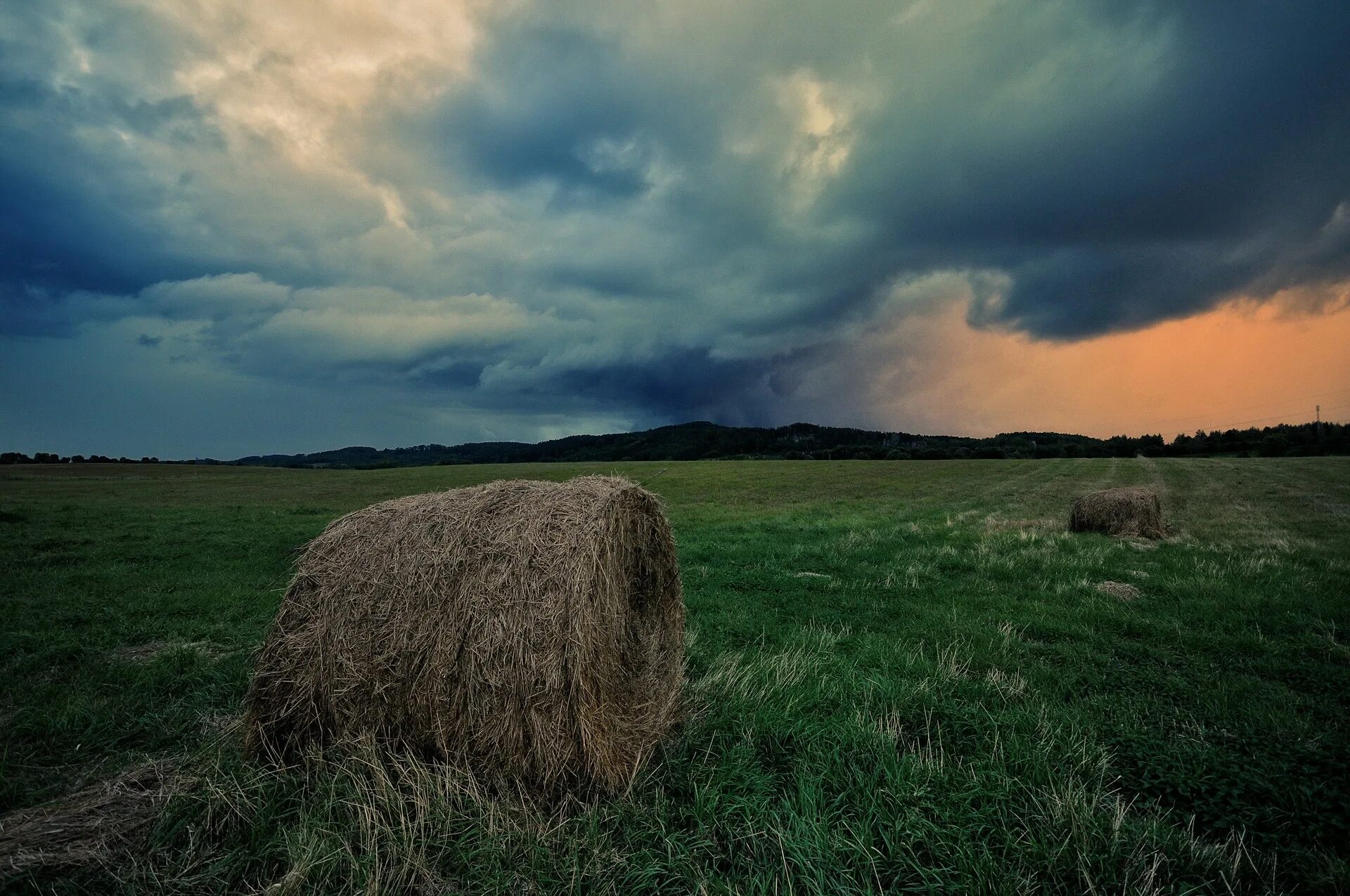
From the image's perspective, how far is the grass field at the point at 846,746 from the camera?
3.59 meters

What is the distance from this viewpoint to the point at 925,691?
5.73m

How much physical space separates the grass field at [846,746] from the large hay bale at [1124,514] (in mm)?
3991

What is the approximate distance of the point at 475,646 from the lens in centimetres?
461

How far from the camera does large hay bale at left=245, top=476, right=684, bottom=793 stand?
176 inches

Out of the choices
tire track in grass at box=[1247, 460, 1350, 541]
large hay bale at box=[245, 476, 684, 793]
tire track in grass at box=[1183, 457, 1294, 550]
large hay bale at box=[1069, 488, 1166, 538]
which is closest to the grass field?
large hay bale at box=[245, 476, 684, 793]

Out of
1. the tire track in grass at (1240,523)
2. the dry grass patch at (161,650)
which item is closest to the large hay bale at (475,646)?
the dry grass patch at (161,650)

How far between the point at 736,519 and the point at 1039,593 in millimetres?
12877

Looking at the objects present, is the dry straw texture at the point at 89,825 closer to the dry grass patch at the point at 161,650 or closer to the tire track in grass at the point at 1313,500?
the dry grass patch at the point at 161,650

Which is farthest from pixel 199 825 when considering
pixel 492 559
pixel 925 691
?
pixel 925 691

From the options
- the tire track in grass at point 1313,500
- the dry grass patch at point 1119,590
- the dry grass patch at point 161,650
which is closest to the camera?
the dry grass patch at point 161,650

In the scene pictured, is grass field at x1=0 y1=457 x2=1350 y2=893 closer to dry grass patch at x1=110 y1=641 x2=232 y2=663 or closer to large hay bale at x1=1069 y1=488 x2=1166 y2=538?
dry grass patch at x1=110 y1=641 x2=232 y2=663

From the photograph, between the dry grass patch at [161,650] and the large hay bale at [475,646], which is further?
the dry grass patch at [161,650]

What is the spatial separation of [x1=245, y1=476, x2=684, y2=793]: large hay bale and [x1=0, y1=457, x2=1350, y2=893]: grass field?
1.01ft

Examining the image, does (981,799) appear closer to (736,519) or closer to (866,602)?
(866,602)
